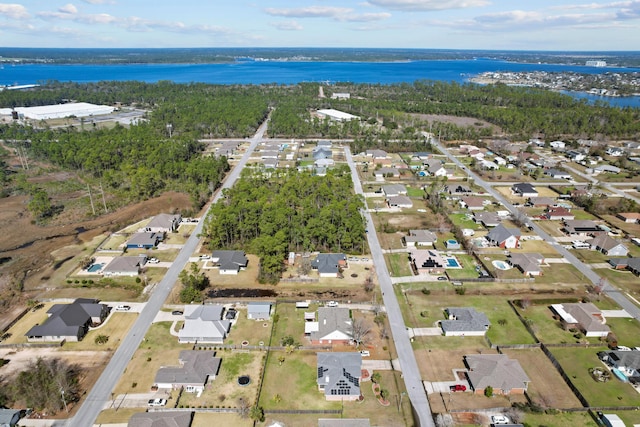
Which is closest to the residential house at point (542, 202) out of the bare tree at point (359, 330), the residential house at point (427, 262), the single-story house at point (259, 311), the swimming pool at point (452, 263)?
the swimming pool at point (452, 263)

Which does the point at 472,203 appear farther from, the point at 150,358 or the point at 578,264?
the point at 150,358

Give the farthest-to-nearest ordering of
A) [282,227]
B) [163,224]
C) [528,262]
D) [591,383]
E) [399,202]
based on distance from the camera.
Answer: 1. [399,202]
2. [163,224]
3. [282,227]
4. [528,262]
5. [591,383]

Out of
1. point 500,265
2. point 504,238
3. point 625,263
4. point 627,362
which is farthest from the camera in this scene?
point 504,238

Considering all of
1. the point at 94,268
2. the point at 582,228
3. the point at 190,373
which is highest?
the point at 582,228

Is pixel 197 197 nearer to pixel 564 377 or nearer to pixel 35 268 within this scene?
pixel 35 268

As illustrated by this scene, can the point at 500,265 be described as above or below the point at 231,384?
above

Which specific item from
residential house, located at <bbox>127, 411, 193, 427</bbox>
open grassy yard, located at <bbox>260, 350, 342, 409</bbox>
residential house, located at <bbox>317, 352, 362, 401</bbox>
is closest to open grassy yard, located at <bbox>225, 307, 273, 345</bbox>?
open grassy yard, located at <bbox>260, 350, 342, 409</bbox>

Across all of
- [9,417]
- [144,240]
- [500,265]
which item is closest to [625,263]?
[500,265]

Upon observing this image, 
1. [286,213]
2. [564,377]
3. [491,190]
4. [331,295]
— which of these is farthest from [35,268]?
[491,190]

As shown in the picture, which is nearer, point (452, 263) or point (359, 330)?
point (359, 330)
